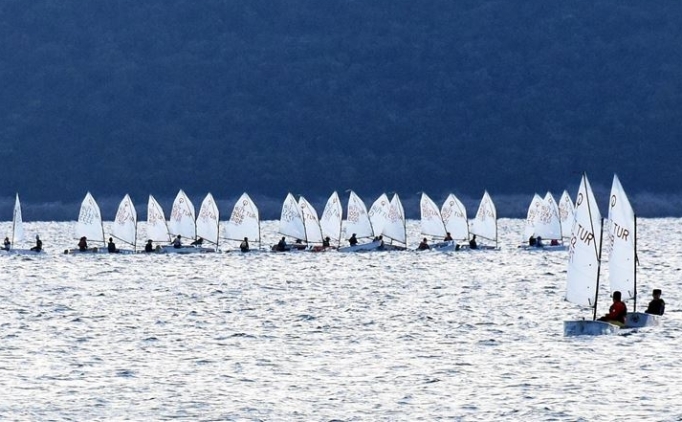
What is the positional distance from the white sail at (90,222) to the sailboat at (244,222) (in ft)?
27.5

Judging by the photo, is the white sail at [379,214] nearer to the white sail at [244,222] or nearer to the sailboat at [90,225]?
the white sail at [244,222]

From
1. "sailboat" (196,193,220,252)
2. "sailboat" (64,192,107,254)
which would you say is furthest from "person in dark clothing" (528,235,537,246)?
"sailboat" (64,192,107,254)

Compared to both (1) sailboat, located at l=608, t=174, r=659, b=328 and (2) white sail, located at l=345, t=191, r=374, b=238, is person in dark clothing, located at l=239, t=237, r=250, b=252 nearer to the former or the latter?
(2) white sail, located at l=345, t=191, r=374, b=238

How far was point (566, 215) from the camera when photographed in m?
120

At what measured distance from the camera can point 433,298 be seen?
6738 centimetres

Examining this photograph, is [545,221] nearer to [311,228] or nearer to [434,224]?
[434,224]

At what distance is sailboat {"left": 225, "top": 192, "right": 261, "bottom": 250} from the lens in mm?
104562

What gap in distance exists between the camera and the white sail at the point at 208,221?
106375 mm

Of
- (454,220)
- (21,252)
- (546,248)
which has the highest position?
(454,220)

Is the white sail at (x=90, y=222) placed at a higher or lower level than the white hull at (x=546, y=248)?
higher

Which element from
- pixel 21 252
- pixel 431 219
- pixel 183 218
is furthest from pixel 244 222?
pixel 21 252

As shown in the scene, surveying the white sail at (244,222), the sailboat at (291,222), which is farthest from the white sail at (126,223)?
the sailboat at (291,222)

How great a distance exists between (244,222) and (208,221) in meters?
2.50

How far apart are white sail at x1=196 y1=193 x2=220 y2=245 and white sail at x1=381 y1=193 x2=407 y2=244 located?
11.0 meters
